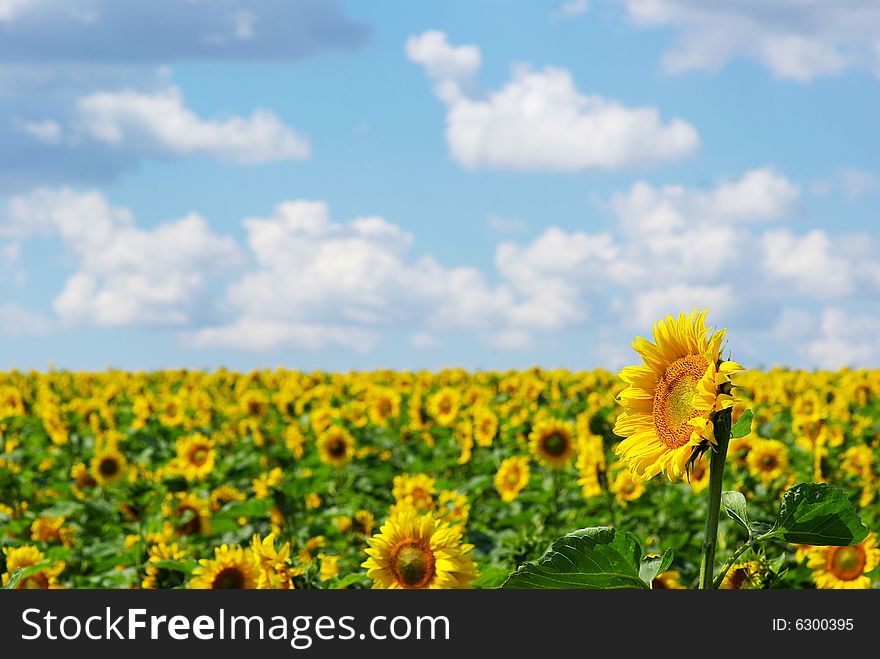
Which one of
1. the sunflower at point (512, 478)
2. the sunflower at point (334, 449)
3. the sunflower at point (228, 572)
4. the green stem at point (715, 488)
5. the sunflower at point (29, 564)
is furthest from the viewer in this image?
the sunflower at point (334, 449)

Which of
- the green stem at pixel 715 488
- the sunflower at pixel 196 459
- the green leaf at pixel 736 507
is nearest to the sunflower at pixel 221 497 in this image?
the sunflower at pixel 196 459

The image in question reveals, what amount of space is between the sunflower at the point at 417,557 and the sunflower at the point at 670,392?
4.36ft

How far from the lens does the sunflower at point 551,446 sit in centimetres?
991

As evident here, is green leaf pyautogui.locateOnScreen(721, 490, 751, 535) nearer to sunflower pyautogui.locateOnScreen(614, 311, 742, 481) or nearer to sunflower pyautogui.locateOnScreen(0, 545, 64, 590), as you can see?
sunflower pyautogui.locateOnScreen(614, 311, 742, 481)

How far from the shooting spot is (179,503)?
8297mm

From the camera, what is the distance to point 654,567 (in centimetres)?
292

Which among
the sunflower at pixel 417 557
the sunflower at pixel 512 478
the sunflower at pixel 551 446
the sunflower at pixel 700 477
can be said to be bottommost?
the sunflower at pixel 417 557

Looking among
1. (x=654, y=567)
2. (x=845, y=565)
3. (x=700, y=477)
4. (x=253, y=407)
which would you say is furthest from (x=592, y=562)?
(x=253, y=407)

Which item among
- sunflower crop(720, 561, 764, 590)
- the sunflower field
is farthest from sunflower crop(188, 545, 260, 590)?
sunflower crop(720, 561, 764, 590)

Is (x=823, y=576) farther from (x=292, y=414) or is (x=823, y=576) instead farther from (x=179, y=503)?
(x=292, y=414)

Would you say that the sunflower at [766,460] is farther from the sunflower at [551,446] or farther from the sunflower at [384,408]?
the sunflower at [384,408]

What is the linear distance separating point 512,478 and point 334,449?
7.61 ft

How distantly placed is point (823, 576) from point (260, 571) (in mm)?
3362
